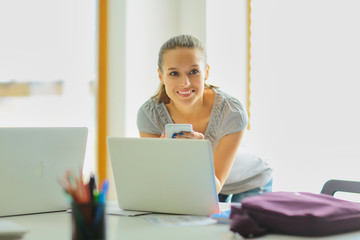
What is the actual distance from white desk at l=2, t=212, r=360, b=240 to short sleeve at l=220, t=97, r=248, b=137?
73cm

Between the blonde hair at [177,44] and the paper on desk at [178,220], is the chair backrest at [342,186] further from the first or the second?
the blonde hair at [177,44]

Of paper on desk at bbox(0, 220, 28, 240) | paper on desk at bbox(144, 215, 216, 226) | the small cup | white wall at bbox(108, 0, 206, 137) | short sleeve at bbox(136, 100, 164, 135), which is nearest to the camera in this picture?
the small cup

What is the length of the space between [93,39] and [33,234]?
2915 mm

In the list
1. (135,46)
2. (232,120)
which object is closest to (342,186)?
(232,120)

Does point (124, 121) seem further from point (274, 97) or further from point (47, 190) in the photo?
point (47, 190)

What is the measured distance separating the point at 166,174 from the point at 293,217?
1.27 ft

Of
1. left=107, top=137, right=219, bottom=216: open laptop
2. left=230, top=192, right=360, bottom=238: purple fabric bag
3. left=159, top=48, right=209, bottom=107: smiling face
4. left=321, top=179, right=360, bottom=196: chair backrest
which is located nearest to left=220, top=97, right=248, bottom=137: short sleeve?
left=159, top=48, right=209, bottom=107: smiling face

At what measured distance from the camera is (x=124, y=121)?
12.0 feet

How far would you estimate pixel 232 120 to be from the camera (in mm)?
1924

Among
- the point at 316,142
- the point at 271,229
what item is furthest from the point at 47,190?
the point at 316,142

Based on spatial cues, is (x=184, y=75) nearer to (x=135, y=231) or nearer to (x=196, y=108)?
(x=196, y=108)

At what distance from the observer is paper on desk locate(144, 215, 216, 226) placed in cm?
120

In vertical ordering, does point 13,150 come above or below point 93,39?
below

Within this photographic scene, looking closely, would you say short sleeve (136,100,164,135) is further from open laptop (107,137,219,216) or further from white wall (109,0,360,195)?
white wall (109,0,360,195)
